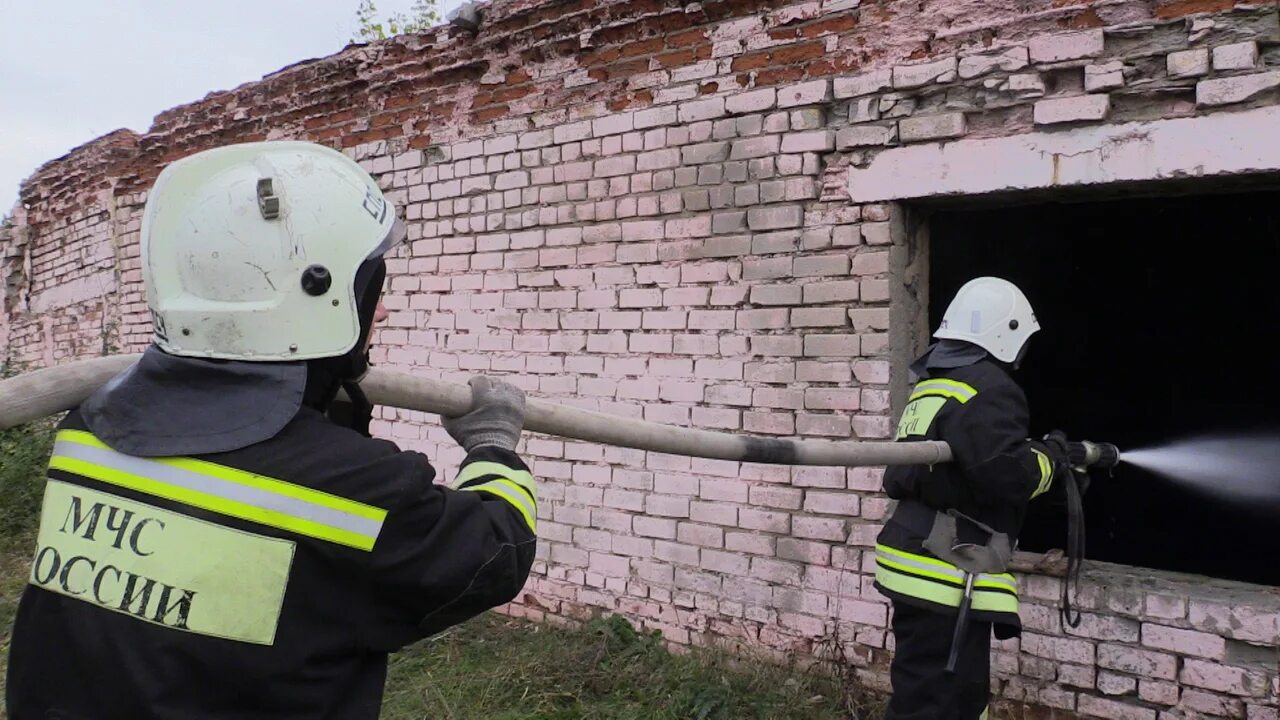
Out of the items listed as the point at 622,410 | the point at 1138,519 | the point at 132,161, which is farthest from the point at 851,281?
the point at 132,161

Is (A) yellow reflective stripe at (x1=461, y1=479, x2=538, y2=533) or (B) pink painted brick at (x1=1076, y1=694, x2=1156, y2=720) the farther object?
(B) pink painted brick at (x1=1076, y1=694, x2=1156, y2=720)

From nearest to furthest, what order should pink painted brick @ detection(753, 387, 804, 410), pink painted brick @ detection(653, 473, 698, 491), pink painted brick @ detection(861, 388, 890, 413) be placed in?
1. pink painted brick @ detection(861, 388, 890, 413)
2. pink painted brick @ detection(753, 387, 804, 410)
3. pink painted brick @ detection(653, 473, 698, 491)

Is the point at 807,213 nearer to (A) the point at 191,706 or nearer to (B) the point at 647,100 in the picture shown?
Answer: (B) the point at 647,100

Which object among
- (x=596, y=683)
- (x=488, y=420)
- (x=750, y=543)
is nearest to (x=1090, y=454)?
(x=750, y=543)

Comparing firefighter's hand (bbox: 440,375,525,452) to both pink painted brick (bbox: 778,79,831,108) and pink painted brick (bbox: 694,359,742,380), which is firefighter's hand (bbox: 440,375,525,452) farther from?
pink painted brick (bbox: 778,79,831,108)

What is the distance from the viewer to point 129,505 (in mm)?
1385

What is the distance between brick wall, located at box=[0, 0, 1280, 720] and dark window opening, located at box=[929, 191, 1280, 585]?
137 centimetres

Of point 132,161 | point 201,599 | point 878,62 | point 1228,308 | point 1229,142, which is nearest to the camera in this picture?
point 201,599

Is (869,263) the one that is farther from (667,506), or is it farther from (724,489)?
(667,506)

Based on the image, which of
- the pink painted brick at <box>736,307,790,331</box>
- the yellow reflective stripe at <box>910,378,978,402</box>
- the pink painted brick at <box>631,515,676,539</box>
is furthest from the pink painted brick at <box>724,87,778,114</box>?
the pink painted brick at <box>631,515,676,539</box>

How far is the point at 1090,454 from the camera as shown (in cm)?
325

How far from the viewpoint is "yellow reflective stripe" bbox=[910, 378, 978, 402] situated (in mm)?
2967

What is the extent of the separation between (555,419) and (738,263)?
7.15ft

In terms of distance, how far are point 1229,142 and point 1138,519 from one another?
357 centimetres
